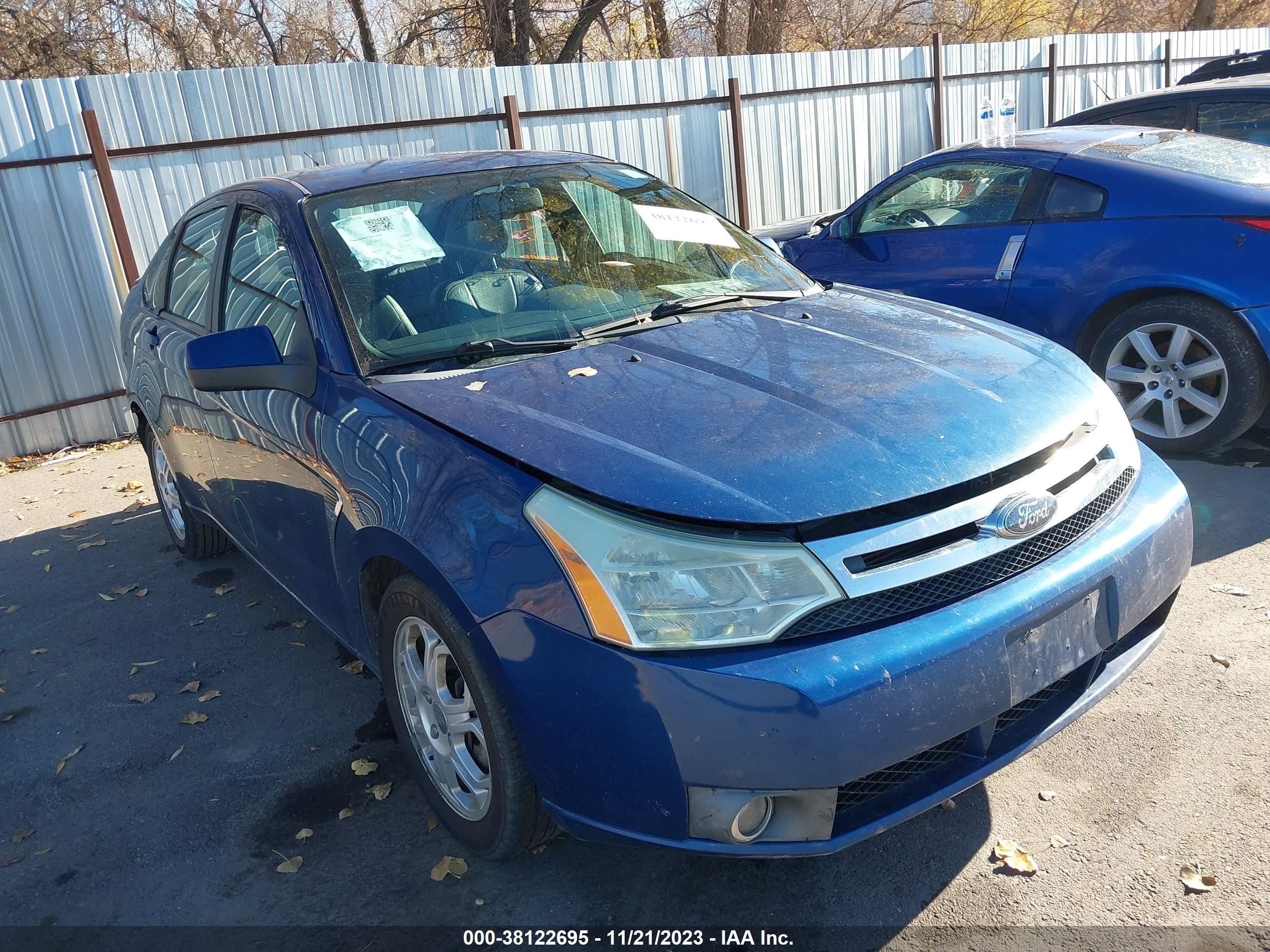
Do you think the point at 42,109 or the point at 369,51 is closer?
the point at 42,109

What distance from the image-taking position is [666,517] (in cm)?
217

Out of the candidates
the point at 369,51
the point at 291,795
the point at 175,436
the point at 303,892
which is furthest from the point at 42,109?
the point at 369,51

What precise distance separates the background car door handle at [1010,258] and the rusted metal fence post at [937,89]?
27.8 ft

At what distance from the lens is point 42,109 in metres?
7.25

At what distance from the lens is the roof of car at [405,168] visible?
3531 mm

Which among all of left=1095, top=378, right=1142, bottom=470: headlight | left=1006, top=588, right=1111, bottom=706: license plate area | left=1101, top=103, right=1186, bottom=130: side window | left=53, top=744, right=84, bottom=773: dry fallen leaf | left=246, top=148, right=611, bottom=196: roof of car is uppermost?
left=246, top=148, right=611, bottom=196: roof of car

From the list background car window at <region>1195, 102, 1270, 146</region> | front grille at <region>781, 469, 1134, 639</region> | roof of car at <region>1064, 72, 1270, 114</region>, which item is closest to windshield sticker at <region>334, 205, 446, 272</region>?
front grille at <region>781, 469, 1134, 639</region>

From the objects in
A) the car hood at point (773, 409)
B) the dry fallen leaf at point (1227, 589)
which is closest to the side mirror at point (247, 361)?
the car hood at point (773, 409)

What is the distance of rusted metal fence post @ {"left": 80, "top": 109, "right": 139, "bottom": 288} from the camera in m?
7.37

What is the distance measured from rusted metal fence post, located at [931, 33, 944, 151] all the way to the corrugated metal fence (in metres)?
0.02

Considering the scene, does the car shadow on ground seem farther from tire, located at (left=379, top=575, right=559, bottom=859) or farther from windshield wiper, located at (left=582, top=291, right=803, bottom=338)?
windshield wiper, located at (left=582, top=291, right=803, bottom=338)

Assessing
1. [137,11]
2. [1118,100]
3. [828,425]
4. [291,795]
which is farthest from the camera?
[137,11]

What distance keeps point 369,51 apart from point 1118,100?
57.9 ft

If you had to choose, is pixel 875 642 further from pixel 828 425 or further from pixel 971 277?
pixel 971 277
